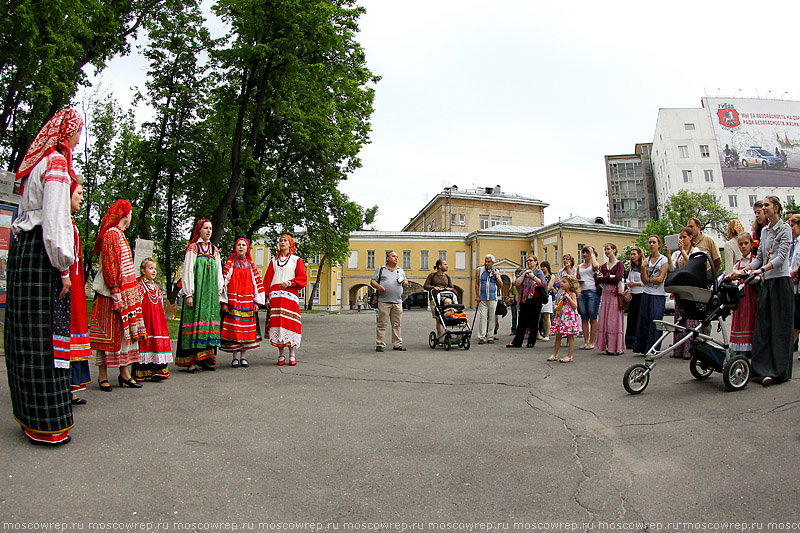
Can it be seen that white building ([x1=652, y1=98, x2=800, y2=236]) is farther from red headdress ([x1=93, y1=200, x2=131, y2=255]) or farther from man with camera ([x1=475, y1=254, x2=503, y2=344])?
red headdress ([x1=93, y1=200, x2=131, y2=255])

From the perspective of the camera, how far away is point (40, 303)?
13.5 ft

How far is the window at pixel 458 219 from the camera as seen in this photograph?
75875 millimetres

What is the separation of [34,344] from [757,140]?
82951 mm

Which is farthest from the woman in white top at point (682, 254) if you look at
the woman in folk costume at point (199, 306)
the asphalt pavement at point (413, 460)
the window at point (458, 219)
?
the window at point (458, 219)

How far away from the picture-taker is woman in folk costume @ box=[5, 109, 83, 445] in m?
4.04

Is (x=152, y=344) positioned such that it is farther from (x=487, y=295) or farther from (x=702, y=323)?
(x=487, y=295)

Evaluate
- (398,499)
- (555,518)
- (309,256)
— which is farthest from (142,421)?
(309,256)

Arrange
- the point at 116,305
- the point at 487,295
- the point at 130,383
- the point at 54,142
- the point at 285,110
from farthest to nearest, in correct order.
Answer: the point at 285,110 < the point at 487,295 < the point at 130,383 < the point at 116,305 < the point at 54,142

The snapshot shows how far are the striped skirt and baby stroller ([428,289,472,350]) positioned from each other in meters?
7.84

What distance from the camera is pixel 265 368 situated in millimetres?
8250

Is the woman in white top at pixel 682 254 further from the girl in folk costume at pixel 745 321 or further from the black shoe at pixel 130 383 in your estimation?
the black shoe at pixel 130 383

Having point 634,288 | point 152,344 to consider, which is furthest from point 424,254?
point 152,344

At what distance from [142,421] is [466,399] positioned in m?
3.22

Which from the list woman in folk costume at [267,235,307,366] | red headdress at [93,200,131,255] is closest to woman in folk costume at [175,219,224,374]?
woman in folk costume at [267,235,307,366]
